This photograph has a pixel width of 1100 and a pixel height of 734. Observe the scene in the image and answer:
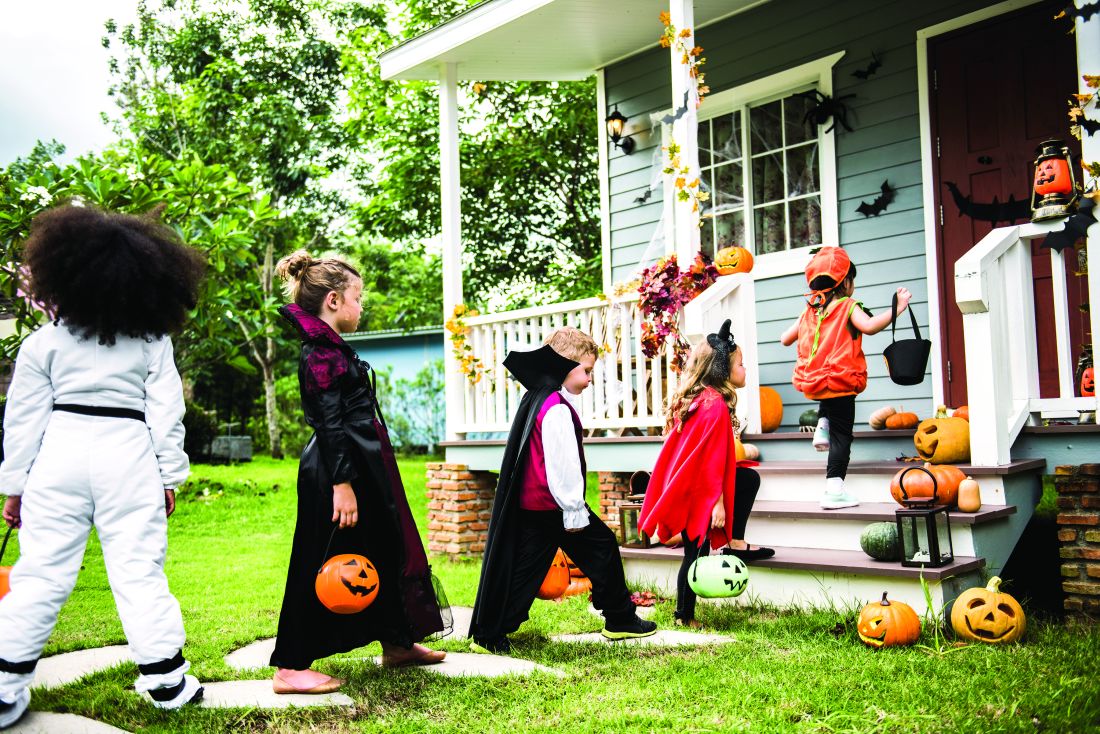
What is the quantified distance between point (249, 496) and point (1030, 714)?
1005 cm

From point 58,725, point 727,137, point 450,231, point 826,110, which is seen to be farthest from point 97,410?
point 727,137

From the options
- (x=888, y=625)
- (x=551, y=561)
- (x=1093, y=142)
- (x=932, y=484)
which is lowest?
(x=888, y=625)

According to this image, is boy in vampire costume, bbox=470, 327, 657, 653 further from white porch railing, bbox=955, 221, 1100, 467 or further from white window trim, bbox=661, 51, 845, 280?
white window trim, bbox=661, 51, 845, 280

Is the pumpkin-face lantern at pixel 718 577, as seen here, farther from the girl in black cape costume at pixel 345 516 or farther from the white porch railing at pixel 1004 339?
the white porch railing at pixel 1004 339

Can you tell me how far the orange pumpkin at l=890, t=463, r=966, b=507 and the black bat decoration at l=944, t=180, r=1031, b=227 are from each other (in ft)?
8.25

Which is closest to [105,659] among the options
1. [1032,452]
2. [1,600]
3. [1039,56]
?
[1,600]

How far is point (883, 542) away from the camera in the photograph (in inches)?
171

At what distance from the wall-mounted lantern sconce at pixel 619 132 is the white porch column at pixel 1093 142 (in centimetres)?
458

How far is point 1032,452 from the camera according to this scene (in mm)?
4758

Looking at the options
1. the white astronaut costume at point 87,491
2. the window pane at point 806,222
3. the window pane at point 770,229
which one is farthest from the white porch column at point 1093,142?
the white astronaut costume at point 87,491

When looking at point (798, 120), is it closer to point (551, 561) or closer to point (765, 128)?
point (765, 128)

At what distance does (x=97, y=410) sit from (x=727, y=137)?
601cm

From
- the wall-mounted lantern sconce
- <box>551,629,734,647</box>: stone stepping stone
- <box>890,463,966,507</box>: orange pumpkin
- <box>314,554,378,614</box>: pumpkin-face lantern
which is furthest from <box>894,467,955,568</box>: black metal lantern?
the wall-mounted lantern sconce

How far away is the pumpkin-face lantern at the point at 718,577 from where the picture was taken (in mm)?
4184
